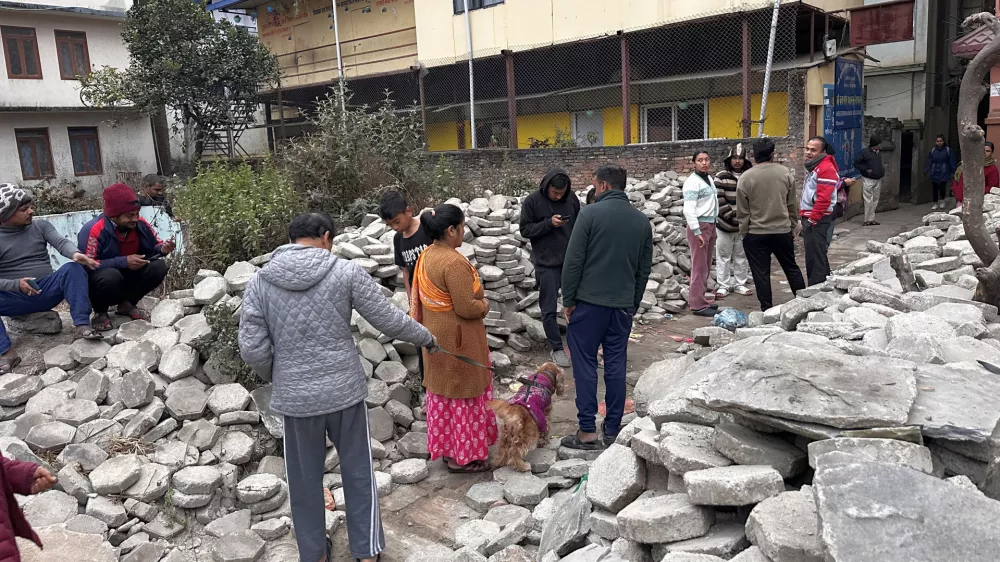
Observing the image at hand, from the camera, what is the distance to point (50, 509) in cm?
373

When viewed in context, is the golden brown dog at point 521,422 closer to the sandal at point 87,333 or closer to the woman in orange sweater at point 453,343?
the woman in orange sweater at point 453,343

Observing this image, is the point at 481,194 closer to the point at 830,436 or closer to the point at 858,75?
the point at 830,436

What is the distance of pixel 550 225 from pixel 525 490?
2450 mm

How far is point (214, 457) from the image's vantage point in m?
4.31

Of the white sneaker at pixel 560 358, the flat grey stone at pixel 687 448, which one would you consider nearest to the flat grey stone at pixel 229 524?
the flat grey stone at pixel 687 448

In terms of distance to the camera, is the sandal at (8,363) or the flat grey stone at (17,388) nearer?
the flat grey stone at (17,388)

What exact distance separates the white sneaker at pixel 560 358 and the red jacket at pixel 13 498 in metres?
4.31

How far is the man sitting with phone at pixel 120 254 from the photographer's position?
4922mm

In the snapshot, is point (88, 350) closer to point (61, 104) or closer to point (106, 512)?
point (106, 512)

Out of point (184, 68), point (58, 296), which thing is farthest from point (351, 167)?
point (184, 68)

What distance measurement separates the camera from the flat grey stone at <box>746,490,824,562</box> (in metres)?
2.01

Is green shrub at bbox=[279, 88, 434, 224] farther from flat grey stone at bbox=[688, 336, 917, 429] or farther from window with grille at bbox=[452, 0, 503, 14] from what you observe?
window with grille at bbox=[452, 0, 503, 14]

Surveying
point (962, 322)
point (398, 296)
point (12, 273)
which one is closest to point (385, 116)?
point (398, 296)

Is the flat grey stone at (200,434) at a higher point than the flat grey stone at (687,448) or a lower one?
lower
